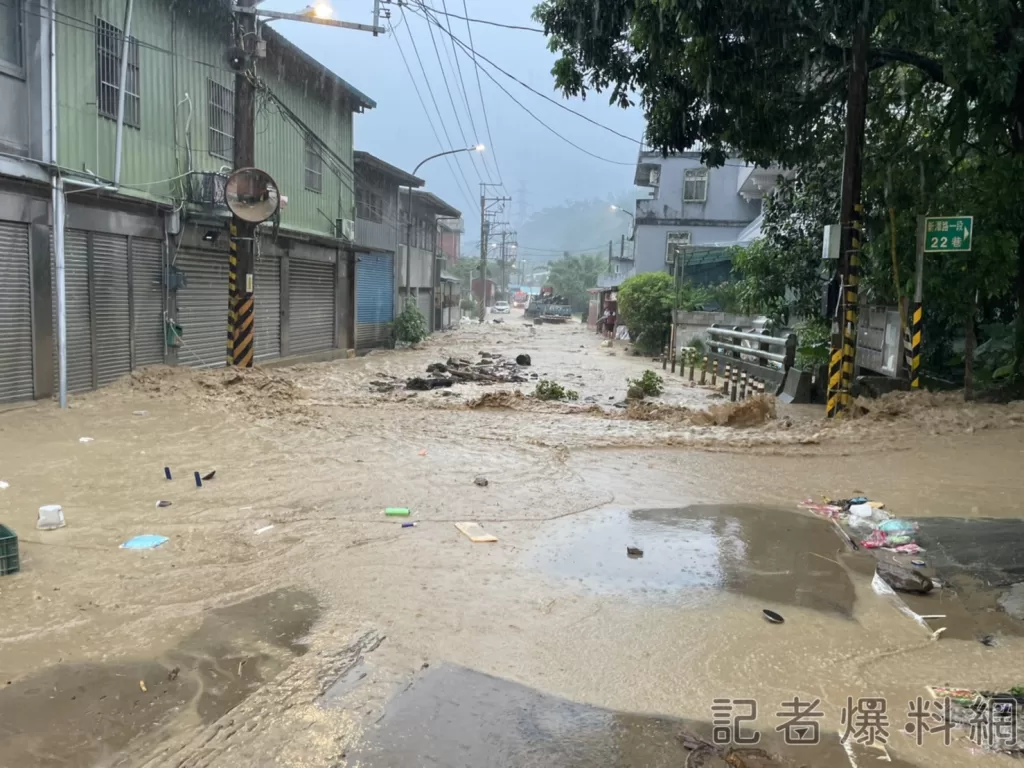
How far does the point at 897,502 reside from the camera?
6.99 meters

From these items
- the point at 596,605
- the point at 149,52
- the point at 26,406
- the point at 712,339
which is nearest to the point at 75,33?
the point at 149,52

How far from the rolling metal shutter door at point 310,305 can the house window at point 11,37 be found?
32.5 ft

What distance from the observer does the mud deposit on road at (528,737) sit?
3.08 metres

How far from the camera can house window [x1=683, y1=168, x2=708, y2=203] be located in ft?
129

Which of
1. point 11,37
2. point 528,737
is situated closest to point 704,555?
point 528,737

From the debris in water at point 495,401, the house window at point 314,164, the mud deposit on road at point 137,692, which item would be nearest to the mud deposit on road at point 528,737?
the mud deposit on road at point 137,692

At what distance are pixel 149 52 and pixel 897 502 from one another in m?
13.6

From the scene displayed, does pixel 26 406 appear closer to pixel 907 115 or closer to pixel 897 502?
pixel 897 502

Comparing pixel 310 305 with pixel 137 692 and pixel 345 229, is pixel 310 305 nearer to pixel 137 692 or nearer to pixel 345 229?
pixel 345 229

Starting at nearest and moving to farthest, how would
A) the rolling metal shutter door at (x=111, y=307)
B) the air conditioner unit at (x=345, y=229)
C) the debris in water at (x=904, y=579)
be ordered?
1. the debris in water at (x=904, y=579)
2. the rolling metal shutter door at (x=111, y=307)
3. the air conditioner unit at (x=345, y=229)

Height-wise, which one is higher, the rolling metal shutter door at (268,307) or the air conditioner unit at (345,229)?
the air conditioner unit at (345,229)

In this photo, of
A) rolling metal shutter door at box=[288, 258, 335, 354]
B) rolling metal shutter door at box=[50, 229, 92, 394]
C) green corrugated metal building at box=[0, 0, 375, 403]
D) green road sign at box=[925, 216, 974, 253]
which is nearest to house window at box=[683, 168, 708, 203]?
rolling metal shutter door at box=[288, 258, 335, 354]

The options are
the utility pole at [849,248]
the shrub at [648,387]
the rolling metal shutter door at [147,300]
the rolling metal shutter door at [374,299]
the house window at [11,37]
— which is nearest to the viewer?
the house window at [11,37]

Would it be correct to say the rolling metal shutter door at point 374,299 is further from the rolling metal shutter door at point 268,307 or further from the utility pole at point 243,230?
the utility pole at point 243,230
